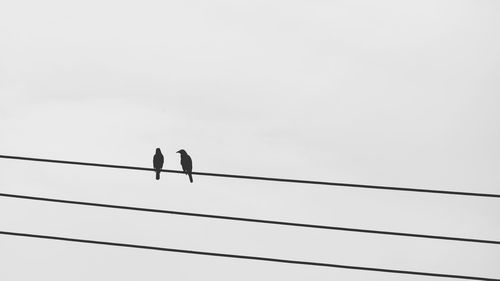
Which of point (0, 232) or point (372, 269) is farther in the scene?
point (0, 232)

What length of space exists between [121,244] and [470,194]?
3.70 meters

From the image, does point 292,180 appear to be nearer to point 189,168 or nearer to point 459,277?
point 459,277

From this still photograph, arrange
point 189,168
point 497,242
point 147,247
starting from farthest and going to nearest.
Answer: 1. point 189,168
2. point 147,247
3. point 497,242

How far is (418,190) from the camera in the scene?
10.1 metres

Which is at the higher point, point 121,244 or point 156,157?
point 156,157

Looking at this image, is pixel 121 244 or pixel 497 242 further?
pixel 121 244

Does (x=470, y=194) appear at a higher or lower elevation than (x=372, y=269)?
higher

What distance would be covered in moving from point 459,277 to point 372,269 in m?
0.88

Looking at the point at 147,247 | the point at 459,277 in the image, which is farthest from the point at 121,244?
the point at 459,277

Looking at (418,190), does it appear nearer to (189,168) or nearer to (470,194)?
(470,194)

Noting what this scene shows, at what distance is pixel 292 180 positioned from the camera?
34.2 feet

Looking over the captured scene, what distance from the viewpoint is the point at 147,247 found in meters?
10.3

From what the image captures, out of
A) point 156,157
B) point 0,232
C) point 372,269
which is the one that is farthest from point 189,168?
point 372,269

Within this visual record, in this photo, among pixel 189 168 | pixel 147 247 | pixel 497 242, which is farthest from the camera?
pixel 189 168
